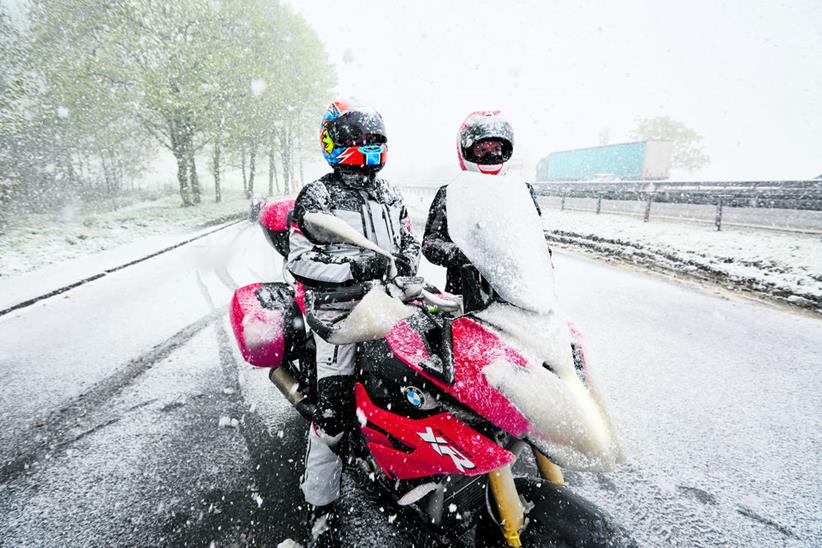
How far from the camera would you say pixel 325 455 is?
206 cm

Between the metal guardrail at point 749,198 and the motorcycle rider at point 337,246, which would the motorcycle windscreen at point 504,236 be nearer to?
the motorcycle rider at point 337,246

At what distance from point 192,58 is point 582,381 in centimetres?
2244

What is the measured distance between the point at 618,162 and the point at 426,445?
1312 inches

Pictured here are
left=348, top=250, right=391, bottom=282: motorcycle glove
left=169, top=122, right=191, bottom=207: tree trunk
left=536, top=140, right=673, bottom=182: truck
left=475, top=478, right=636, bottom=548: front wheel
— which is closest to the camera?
left=475, top=478, right=636, bottom=548: front wheel

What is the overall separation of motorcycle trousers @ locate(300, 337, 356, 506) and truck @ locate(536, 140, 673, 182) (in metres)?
30.9

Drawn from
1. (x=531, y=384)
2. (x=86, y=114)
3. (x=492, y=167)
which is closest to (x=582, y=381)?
(x=531, y=384)

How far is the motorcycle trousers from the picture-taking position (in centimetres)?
199

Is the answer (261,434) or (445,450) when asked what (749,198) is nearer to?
(445,450)

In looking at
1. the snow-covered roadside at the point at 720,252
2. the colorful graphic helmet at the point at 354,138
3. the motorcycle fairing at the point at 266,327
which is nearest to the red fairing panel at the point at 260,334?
the motorcycle fairing at the point at 266,327

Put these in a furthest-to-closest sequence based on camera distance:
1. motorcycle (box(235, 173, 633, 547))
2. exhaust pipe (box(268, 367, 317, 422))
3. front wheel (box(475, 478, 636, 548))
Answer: exhaust pipe (box(268, 367, 317, 422)) → front wheel (box(475, 478, 636, 548)) → motorcycle (box(235, 173, 633, 547))

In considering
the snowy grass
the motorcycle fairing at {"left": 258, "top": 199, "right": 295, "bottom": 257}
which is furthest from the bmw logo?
the snowy grass

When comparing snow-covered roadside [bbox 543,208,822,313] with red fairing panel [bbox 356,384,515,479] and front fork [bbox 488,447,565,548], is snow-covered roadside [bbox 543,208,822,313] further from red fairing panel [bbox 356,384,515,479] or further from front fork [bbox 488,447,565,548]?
red fairing panel [bbox 356,384,515,479]

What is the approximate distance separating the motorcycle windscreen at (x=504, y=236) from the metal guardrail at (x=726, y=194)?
11517mm

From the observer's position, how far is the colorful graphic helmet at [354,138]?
6.66 ft
